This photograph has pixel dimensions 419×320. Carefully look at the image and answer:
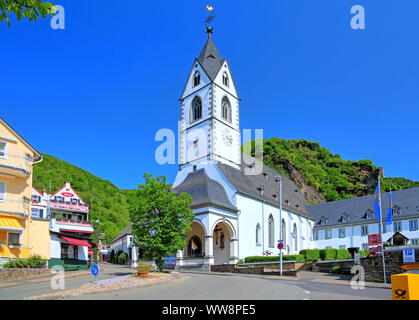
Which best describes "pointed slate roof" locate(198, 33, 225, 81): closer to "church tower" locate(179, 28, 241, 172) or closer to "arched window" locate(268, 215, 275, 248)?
"church tower" locate(179, 28, 241, 172)

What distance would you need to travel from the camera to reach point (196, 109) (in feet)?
169

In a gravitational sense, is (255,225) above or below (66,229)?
above

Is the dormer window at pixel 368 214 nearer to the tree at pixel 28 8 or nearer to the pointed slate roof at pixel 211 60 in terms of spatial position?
the pointed slate roof at pixel 211 60

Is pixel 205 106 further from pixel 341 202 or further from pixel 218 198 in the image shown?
pixel 341 202

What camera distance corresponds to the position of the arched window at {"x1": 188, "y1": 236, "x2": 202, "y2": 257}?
→ 143 ft

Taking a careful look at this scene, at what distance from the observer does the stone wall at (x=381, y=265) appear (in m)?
25.5

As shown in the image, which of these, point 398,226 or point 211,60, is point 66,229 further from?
point 398,226

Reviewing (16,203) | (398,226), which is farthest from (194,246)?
(398,226)

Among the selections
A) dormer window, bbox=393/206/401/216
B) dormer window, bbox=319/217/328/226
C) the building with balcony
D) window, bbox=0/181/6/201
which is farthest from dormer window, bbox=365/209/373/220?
window, bbox=0/181/6/201

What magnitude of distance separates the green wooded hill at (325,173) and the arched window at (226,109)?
3602 centimetres

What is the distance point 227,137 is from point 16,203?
26379 millimetres
